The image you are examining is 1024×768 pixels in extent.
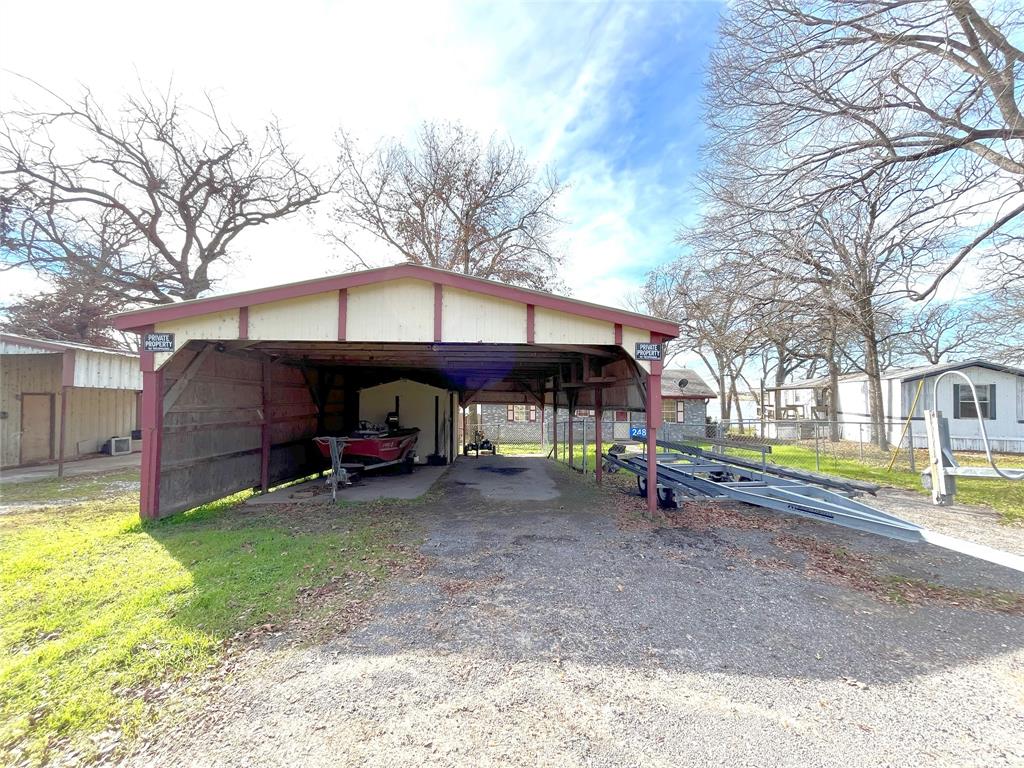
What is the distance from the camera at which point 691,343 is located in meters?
27.9

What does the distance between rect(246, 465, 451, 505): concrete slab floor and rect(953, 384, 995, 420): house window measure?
20.5 m

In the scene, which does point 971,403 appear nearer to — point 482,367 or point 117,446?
point 482,367

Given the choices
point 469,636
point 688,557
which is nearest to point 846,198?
point 688,557

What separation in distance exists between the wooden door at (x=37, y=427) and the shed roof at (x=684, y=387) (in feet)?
90.8

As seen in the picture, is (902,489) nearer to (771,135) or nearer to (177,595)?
(771,135)

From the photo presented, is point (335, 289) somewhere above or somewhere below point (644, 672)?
above

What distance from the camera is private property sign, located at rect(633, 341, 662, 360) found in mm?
6543

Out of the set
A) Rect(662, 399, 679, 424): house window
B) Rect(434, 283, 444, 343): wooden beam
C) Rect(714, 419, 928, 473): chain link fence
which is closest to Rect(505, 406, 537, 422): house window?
Rect(662, 399, 679, 424): house window

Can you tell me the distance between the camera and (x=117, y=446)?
1440 cm

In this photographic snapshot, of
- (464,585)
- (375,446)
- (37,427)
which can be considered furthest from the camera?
(37,427)

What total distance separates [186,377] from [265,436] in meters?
2.42

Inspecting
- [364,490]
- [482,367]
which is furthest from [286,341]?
[482,367]

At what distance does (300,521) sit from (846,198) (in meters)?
13.1

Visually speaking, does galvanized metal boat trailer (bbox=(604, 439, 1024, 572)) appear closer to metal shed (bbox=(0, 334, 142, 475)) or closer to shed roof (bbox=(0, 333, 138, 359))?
metal shed (bbox=(0, 334, 142, 475))
